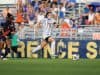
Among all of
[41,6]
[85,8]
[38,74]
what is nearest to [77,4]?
[85,8]

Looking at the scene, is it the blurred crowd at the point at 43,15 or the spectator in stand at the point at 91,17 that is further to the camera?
the spectator in stand at the point at 91,17

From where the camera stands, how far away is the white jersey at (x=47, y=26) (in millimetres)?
18203

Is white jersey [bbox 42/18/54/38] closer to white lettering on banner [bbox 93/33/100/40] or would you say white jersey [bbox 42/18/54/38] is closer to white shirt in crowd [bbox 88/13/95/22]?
white shirt in crowd [bbox 88/13/95/22]

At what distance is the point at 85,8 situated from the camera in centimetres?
1902

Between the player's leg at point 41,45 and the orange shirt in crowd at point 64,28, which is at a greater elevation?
Answer: the orange shirt in crowd at point 64,28

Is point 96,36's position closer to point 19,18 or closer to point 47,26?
point 47,26

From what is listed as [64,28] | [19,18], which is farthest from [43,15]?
[64,28]

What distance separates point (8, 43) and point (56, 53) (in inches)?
85.8

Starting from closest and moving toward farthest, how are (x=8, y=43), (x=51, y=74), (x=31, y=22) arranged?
1. (x=51, y=74)
2. (x=8, y=43)
3. (x=31, y=22)

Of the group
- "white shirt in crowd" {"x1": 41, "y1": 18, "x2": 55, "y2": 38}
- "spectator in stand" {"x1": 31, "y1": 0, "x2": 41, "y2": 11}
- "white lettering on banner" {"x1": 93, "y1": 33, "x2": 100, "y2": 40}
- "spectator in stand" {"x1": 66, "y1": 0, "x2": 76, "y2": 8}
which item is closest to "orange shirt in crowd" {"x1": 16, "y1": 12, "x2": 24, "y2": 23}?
"spectator in stand" {"x1": 31, "y1": 0, "x2": 41, "y2": 11}

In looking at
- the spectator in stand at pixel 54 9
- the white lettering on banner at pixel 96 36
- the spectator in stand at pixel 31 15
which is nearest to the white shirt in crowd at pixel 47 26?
the spectator in stand at pixel 54 9

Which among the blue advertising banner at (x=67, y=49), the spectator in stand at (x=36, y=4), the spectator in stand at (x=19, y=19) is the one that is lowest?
the blue advertising banner at (x=67, y=49)

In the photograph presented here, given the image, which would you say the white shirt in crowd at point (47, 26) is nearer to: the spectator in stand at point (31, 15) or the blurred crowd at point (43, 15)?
the blurred crowd at point (43, 15)

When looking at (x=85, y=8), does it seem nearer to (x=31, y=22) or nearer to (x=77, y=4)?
(x=77, y=4)
